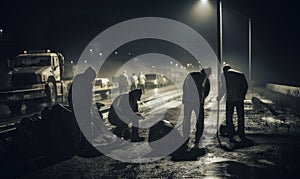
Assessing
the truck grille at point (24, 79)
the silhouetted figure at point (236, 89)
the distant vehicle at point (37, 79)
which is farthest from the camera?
the truck grille at point (24, 79)

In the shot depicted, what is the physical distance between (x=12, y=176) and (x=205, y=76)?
498 cm

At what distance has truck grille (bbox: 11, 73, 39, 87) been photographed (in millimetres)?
15867

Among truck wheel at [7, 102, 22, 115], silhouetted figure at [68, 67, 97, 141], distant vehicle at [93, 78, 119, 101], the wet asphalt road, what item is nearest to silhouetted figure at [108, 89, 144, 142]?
silhouetted figure at [68, 67, 97, 141]

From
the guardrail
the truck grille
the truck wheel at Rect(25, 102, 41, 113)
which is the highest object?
the truck grille

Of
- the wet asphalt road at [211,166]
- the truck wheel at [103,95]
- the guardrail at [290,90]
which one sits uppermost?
the guardrail at [290,90]

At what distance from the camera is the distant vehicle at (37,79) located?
14711 millimetres

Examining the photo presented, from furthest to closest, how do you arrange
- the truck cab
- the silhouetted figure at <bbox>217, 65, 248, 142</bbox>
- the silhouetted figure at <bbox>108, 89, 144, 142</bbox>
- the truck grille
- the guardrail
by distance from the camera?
the truck grille < the truck cab < the guardrail < the silhouetted figure at <bbox>108, 89, 144, 142</bbox> < the silhouetted figure at <bbox>217, 65, 248, 142</bbox>

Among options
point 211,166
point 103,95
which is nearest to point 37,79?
point 103,95

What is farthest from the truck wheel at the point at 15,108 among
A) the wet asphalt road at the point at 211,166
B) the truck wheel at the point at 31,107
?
the wet asphalt road at the point at 211,166

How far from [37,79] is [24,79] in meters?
1.00

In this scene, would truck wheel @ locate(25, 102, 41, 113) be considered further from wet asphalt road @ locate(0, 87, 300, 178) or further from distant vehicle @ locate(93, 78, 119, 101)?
wet asphalt road @ locate(0, 87, 300, 178)

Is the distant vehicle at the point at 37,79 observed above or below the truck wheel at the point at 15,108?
above

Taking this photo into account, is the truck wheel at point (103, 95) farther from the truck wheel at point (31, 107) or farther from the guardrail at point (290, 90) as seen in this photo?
the guardrail at point (290, 90)

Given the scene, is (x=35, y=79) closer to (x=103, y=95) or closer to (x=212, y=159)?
(x=103, y=95)
